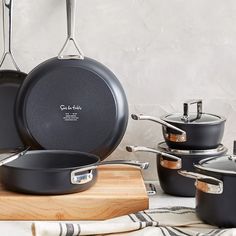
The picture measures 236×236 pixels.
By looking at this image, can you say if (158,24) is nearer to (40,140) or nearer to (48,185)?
(40,140)

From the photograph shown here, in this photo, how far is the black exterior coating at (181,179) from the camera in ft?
5.18

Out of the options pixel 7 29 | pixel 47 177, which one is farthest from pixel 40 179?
pixel 7 29

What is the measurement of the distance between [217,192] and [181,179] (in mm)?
282

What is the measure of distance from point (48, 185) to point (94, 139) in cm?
26

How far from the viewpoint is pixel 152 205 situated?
154 centimetres

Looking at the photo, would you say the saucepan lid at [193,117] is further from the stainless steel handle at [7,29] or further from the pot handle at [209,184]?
the stainless steel handle at [7,29]

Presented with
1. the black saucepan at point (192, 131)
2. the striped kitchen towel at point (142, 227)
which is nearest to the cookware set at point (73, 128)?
the black saucepan at point (192, 131)

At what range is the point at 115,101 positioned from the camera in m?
1.67

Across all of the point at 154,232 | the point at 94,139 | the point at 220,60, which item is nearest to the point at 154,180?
the point at 94,139

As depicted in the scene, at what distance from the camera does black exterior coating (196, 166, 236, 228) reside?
130cm

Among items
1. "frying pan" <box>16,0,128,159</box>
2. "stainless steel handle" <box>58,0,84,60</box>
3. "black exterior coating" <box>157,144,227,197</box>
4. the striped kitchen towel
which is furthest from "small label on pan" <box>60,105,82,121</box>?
the striped kitchen towel

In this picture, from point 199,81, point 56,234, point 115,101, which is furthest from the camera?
point 199,81

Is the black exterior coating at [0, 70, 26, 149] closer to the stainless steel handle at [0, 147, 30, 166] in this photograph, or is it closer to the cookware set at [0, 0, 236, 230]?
the cookware set at [0, 0, 236, 230]

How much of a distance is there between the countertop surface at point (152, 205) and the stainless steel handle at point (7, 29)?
48 cm
